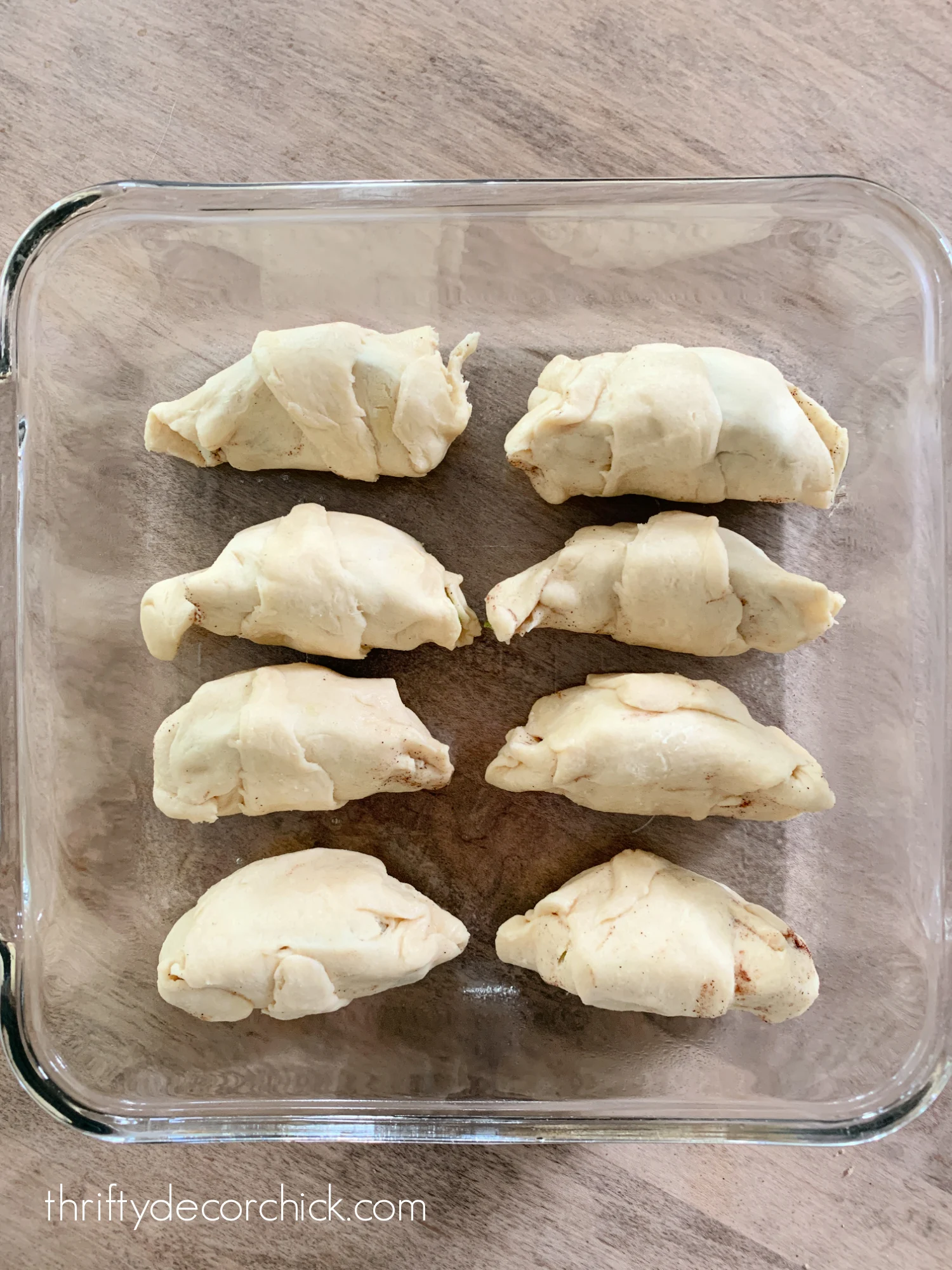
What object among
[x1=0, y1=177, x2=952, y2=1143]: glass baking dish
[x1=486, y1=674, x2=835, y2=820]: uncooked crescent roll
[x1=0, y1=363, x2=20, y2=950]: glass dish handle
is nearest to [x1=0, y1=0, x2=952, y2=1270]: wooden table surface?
[x1=0, y1=177, x2=952, y2=1143]: glass baking dish

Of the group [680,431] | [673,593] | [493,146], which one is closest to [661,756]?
[673,593]

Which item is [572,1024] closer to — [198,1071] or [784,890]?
[784,890]

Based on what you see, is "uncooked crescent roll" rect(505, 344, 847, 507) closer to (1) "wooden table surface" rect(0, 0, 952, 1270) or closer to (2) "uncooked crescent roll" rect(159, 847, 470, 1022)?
(1) "wooden table surface" rect(0, 0, 952, 1270)

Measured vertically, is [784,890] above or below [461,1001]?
above

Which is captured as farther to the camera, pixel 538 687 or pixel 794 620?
pixel 538 687

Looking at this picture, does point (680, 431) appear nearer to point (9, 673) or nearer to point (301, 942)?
point (301, 942)

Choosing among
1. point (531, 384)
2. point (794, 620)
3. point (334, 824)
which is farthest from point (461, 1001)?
point (531, 384)
